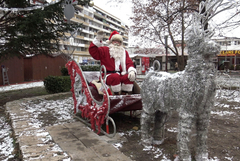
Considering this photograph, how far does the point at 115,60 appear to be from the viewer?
3777 mm

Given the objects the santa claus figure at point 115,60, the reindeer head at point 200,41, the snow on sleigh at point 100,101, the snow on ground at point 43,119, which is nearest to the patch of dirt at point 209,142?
the snow on ground at point 43,119

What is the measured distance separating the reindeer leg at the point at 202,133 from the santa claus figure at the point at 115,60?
1.59 m

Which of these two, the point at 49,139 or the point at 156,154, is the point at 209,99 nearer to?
the point at 156,154

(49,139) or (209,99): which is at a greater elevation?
(209,99)

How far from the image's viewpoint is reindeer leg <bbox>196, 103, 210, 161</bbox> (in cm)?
214

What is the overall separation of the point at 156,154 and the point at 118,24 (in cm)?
7094

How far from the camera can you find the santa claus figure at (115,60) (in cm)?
351

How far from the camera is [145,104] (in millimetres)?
2744

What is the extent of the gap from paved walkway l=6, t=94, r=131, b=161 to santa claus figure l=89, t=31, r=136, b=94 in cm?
96

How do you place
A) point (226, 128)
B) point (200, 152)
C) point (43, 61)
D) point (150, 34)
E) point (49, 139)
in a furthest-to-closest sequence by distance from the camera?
point (43, 61)
point (150, 34)
point (226, 128)
point (49, 139)
point (200, 152)

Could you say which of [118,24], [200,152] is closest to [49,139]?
[200,152]

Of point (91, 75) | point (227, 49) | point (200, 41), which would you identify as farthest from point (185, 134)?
point (227, 49)

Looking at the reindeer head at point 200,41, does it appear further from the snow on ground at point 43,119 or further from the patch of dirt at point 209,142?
the patch of dirt at point 209,142

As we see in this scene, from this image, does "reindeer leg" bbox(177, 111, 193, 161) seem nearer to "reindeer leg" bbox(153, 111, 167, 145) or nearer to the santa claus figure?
"reindeer leg" bbox(153, 111, 167, 145)
